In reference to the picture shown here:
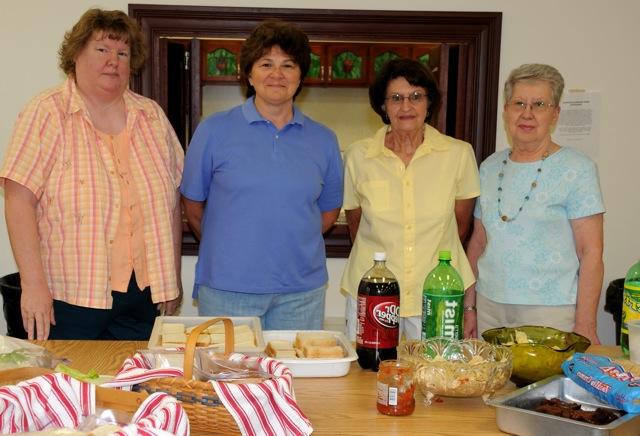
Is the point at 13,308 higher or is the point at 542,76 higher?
the point at 542,76

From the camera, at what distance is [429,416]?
1676mm

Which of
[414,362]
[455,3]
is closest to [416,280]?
[414,362]

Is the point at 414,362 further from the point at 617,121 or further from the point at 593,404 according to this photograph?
the point at 617,121

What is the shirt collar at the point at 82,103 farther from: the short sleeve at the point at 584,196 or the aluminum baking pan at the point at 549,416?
the aluminum baking pan at the point at 549,416

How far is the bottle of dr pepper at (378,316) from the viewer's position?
6.22 ft

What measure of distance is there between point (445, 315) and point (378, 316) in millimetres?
178

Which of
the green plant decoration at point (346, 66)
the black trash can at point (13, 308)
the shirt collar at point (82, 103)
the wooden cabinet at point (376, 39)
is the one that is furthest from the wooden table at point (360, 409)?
the green plant decoration at point (346, 66)

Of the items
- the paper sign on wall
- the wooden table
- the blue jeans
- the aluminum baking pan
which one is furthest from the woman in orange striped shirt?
the paper sign on wall

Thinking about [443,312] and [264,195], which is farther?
[264,195]

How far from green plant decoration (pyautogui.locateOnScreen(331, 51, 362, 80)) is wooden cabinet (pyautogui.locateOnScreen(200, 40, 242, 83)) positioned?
642 mm

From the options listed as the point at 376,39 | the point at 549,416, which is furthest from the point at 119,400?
the point at 376,39

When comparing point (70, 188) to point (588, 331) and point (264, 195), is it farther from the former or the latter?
point (588, 331)

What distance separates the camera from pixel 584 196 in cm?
238

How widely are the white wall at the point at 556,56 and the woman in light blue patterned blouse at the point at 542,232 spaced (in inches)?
53.9
